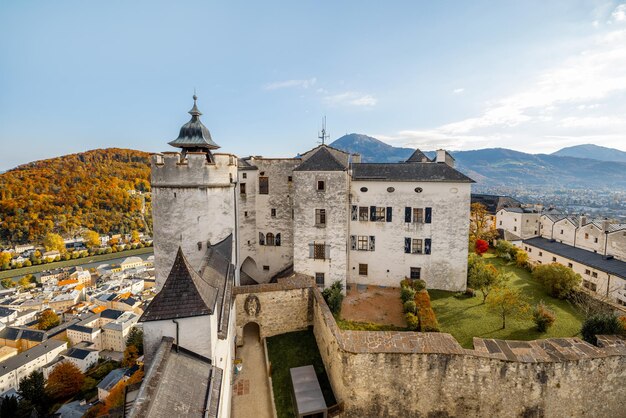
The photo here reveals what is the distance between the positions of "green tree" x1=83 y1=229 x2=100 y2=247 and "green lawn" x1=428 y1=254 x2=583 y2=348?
462ft

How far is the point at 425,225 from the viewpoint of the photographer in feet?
80.6

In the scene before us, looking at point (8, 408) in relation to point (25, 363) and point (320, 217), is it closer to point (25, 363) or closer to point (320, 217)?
point (25, 363)

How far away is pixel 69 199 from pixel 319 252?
532ft

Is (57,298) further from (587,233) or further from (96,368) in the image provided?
(587,233)

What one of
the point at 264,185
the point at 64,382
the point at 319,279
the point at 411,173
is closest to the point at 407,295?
the point at 319,279

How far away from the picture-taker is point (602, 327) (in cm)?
1606

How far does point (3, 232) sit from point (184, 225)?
15784cm

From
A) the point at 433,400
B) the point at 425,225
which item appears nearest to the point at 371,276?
the point at 425,225

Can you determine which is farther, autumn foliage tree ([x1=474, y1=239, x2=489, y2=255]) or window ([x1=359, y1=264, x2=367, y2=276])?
autumn foliage tree ([x1=474, y1=239, x2=489, y2=255])

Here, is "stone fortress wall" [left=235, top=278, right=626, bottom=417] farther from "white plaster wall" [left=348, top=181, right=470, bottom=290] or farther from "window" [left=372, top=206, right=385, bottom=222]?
"window" [left=372, top=206, right=385, bottom=222]

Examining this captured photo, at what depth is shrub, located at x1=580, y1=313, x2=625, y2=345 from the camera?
52.3 ft

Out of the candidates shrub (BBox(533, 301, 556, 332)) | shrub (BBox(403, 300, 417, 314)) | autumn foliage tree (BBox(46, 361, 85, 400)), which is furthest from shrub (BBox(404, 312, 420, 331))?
autumn foliage tree (BBox(46, 361, 85, 400))

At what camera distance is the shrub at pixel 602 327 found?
15953 mm

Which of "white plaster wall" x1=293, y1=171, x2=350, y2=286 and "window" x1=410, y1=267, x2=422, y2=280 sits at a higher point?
"white plaster wall" x1=293, y1=171, x2=350, y2=286
